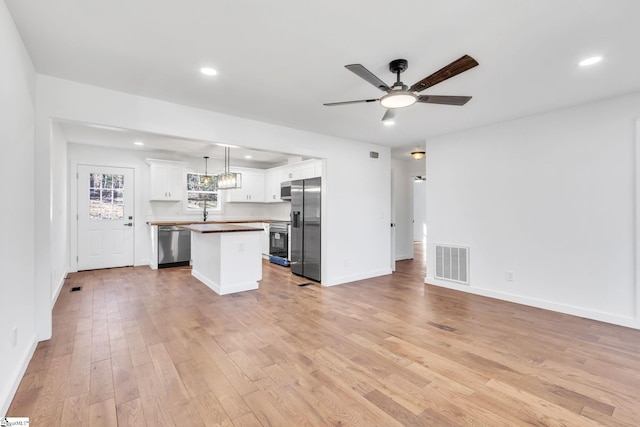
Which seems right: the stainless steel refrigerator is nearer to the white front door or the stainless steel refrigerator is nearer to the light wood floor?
the light wood floor

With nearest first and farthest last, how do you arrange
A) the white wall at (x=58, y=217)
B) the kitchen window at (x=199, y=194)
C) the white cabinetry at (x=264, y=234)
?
the white wall at (x=58, y=217) → the kitchen window at (x=199, y=194) → the white cabinetry at (x=264, y=234)

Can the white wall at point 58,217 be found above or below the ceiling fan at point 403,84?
below

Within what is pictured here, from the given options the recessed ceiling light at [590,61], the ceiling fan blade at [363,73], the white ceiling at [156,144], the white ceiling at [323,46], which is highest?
the white ceiling at [156,144]

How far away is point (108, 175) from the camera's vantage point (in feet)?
20.0

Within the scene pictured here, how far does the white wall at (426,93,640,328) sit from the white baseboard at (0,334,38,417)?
504 cm

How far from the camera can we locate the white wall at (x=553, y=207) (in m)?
3.25

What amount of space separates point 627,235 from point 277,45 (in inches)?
163

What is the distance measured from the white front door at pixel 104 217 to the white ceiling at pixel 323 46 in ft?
12.8

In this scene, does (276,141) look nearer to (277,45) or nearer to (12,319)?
(277,45)

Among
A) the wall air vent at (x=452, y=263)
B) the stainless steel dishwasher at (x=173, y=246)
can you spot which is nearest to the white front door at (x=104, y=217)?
the stainless steel dishwasher at (x=173, y=246)

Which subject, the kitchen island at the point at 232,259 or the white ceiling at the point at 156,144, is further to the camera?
the white ceiling at the point at 156,144

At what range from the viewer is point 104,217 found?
6043 millimetres

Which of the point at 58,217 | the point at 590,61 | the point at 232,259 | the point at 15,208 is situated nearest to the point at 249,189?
the point at 232,259

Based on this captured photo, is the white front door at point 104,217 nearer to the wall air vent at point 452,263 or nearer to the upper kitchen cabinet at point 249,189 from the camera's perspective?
the upper kitchen cabinet at point 249,189
